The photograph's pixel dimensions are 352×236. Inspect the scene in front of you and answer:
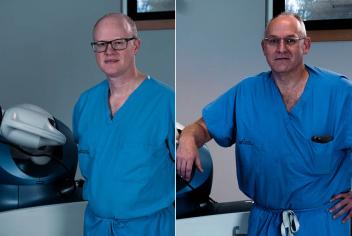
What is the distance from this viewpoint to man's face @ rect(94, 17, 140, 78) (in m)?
1.12

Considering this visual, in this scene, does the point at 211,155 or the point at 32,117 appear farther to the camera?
the point at 211,155

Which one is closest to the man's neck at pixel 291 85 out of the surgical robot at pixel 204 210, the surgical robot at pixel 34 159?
the surgical robot at pixel 204 210

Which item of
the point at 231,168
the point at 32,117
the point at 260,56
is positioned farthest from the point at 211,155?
the point at 32,117

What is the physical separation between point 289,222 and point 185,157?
301 mm

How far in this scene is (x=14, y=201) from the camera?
3.72 feet

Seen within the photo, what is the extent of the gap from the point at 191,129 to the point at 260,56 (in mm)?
266

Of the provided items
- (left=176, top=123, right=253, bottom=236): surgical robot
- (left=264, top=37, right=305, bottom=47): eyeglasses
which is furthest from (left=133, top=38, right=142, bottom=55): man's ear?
(left=264, top=37, right=305, bottom=47): eyeglasses

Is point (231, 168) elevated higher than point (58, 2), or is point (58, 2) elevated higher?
point (58, 2)

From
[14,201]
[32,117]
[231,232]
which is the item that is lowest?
[231,232]

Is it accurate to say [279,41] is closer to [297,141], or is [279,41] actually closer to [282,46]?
[282,46]

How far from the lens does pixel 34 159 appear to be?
113 cm

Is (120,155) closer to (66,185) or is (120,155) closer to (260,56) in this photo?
(66,185)

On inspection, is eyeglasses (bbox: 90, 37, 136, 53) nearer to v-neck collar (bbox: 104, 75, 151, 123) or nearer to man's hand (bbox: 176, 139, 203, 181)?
v-neck collar (bbox: 104, 75, 151, 123)

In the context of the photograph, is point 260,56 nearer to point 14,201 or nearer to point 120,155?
point 120,155
